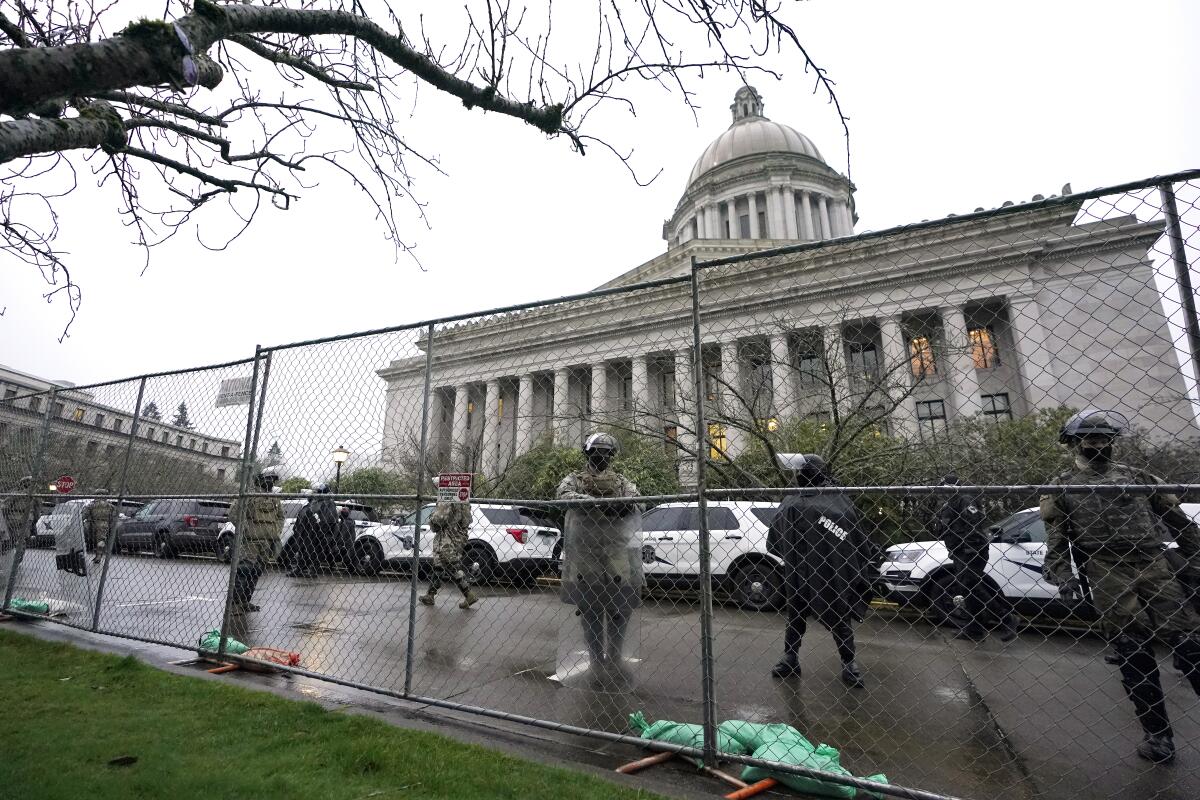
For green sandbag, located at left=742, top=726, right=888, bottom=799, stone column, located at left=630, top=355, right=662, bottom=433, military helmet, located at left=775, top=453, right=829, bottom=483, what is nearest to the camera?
green sandbag, located at left=742, top=726, right=888, bottom=799

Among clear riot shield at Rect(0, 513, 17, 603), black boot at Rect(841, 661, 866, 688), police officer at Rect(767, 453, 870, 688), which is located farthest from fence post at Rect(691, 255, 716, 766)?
clear riot shield at Rect(0, 513, 17, 603)

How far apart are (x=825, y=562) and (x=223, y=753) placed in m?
4.11

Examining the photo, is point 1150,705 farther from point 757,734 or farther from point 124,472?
point 124,472

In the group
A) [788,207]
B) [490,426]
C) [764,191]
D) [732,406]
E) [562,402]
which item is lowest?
[490,426]

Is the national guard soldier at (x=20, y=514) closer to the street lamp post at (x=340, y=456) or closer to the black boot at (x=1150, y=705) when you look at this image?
the street lamp post at (x=340, y=456)

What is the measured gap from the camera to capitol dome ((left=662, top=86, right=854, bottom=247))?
50156 mm

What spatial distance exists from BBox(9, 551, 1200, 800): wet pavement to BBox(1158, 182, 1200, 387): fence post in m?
2.21

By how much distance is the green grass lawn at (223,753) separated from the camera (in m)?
2.52

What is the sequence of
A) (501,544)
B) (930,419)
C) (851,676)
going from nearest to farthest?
1. (851,676)
2. (930,419)
3. (501,544)

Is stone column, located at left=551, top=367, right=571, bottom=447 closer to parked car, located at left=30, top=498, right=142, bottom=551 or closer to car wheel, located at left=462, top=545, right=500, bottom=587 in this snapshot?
car wheel, located at left=462, top=545, right=500, bottom=587

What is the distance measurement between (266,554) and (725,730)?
18.5 feet

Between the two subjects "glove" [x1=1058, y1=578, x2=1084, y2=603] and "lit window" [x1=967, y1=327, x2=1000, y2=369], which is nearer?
"lit window" [x1=967, y1=327, x2=1000, y2=369]

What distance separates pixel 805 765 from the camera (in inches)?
109

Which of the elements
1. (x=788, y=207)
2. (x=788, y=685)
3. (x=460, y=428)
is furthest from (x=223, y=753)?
(x=788, y=207)
